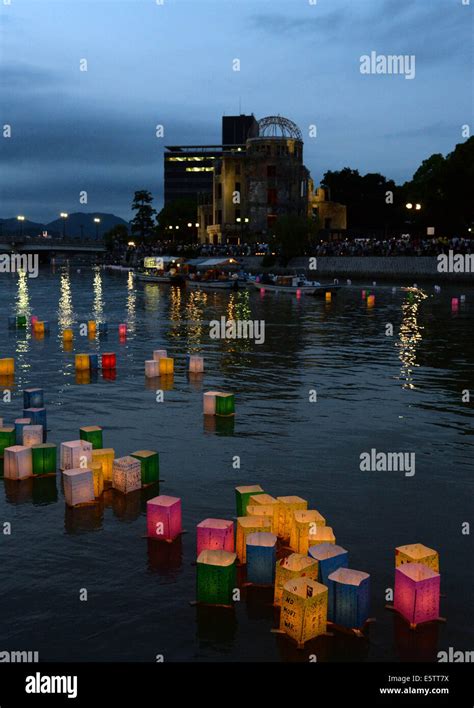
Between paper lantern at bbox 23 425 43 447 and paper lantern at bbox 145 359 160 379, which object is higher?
paper lantern at bbox 145 359 160 379

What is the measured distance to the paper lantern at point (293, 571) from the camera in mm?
8258

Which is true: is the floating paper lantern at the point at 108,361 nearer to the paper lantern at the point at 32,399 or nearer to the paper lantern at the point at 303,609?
the paper lantern at the point at 32,399

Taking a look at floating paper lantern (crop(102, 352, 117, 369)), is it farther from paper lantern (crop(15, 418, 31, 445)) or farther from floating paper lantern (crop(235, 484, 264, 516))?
floating paper lantern (crop(235, 484, 264, 516))

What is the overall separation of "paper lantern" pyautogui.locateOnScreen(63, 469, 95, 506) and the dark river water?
192 millimetres

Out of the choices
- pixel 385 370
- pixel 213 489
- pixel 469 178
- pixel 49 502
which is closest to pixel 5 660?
pixel 49 502

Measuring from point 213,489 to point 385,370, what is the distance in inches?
516

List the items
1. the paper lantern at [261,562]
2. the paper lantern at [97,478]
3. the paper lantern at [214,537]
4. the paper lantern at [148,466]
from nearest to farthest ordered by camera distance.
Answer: the paper lantern at [261,562]
the paper lantern at [214,537]
the paper lantern at [97,478]
the paper lantern at [148,466]

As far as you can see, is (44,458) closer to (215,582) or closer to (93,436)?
(93,436)

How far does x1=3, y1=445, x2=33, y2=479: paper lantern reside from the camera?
12.4m

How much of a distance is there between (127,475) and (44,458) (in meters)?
1.77

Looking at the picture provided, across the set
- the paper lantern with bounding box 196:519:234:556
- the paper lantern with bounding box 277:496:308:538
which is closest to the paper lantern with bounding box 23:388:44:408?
the paper lantern with bounding box 277:496:308:538

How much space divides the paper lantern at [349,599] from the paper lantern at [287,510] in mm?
1896

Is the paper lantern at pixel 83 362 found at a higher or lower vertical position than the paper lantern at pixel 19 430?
higher

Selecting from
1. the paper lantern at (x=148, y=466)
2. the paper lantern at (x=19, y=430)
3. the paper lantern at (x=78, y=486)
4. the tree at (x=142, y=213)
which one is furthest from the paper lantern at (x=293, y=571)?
the tree at (x=142, y=213)
